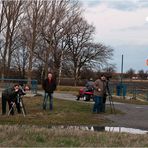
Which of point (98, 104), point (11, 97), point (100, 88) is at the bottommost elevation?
point (98, 104)

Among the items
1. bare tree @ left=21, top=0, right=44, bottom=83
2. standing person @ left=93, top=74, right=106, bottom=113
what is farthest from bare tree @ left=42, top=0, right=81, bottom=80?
standing person @ left=93, top=74, right=106, bottom=113

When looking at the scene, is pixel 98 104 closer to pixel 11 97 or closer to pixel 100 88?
pixel 100 88

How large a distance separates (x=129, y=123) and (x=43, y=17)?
34.8m

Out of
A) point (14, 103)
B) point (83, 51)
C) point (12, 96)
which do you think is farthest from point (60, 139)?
point (83, 51)

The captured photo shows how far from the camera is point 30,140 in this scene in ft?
34.0

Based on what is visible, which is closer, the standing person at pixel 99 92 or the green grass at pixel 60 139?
the green grass at pixel 60 139

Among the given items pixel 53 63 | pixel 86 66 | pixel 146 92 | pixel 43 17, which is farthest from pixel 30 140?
pixel 86 66

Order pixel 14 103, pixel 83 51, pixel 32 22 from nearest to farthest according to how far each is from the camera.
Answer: pixel 14 103 < pixel 32 22 < pixel 83 51

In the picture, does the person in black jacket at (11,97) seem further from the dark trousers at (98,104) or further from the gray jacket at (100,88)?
the gray jacket at (100,88)

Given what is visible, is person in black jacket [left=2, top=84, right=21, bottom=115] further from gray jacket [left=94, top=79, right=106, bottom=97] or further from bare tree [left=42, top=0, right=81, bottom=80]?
bare tree [left=42, top=0, right=81, bottom=80]

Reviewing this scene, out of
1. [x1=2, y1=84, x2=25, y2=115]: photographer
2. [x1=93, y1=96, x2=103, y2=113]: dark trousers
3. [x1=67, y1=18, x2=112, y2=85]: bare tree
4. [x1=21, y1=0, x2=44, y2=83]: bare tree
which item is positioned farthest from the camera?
[x1=67, y1=18, x2=112, y2=85]: bare tree

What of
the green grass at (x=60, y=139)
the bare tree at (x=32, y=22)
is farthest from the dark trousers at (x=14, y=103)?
the bare tree at (x=32, y=22)

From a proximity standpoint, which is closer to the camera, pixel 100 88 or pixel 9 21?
pixel 100 88

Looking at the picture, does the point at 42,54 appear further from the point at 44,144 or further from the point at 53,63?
the point at 44,144
